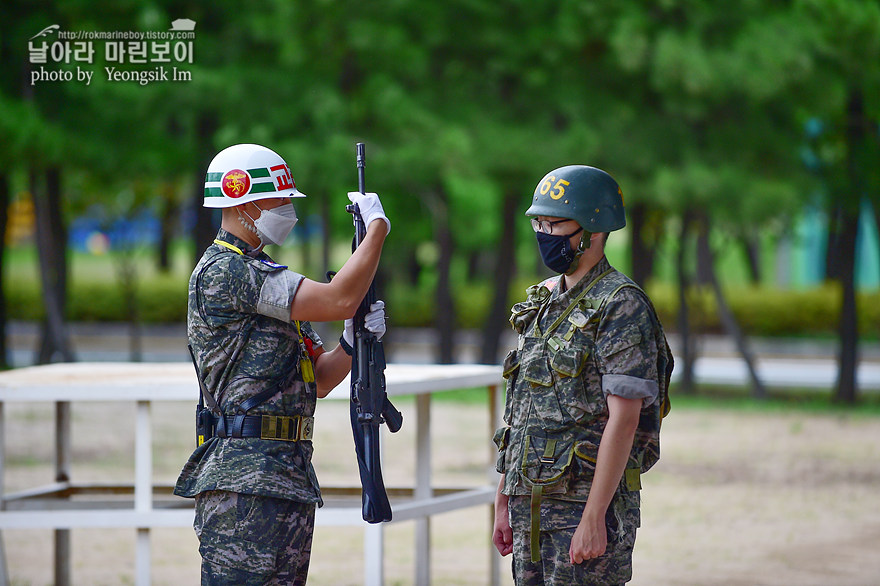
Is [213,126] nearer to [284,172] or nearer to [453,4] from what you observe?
[453,4]

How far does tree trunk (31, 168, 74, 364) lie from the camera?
17.2 metres

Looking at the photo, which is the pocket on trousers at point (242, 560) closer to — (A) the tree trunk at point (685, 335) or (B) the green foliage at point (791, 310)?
(A) the tree trunk at point (685, 335)

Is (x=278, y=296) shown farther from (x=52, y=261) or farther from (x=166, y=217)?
(x=166, y=217)

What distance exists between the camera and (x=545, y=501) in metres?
3.46

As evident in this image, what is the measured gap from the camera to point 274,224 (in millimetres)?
3637

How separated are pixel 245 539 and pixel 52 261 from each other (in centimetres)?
1588

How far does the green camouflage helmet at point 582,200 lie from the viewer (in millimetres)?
3535

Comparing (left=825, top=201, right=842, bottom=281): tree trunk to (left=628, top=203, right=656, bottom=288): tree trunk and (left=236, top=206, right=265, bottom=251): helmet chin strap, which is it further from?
(left=236, top=206, right=265, bottom=251): helmet chin strap

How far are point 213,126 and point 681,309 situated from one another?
845cm

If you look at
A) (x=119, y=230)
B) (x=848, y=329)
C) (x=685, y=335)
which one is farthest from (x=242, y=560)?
(x=119, y=230)

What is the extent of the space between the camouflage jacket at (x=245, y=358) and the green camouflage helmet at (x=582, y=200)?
839 millimetres

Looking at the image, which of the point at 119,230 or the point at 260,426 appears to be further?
the point at 119,230

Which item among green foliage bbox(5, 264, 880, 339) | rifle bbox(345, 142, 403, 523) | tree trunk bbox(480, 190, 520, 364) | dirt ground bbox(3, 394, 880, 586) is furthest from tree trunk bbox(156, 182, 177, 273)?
rifle bbox(345, 142, 403, 523)

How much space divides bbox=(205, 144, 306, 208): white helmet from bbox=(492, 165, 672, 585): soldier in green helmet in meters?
0.85
